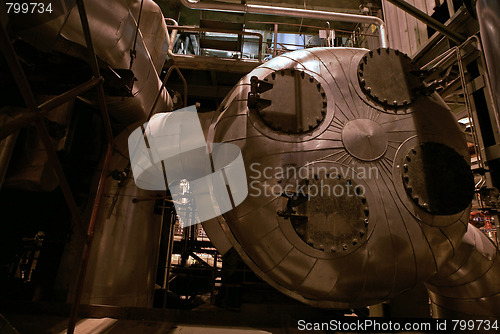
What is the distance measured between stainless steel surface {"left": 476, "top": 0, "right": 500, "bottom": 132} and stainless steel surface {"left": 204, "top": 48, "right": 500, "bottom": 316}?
61 cm

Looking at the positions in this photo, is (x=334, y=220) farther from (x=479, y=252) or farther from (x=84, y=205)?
(x=84, y=205)

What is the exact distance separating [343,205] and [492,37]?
1.55 m

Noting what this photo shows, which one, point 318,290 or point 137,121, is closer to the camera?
point 318,290

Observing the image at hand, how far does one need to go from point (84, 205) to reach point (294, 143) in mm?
2943

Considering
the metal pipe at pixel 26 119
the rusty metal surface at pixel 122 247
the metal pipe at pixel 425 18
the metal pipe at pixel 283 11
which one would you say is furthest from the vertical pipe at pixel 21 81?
the metal pipe at pixel 283 11

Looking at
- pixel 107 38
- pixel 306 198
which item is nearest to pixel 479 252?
pixel 306 198

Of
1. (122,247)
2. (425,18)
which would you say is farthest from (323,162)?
(122,247)

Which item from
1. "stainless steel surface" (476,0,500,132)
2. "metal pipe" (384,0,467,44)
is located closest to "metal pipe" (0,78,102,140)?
"stainless steel surface" (476,0,500,132)

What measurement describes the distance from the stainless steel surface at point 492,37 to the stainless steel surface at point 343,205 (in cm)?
61

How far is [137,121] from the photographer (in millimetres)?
3555

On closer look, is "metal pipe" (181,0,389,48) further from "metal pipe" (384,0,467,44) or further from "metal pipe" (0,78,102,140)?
"metal pipe" (0,78,102,140)

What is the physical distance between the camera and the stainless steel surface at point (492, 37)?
5.83ft

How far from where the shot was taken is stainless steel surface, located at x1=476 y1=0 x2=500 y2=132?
5.83ft

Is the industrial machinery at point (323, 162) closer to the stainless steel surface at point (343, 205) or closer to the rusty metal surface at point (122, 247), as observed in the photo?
the stainless steel surface at point (343, 205)
